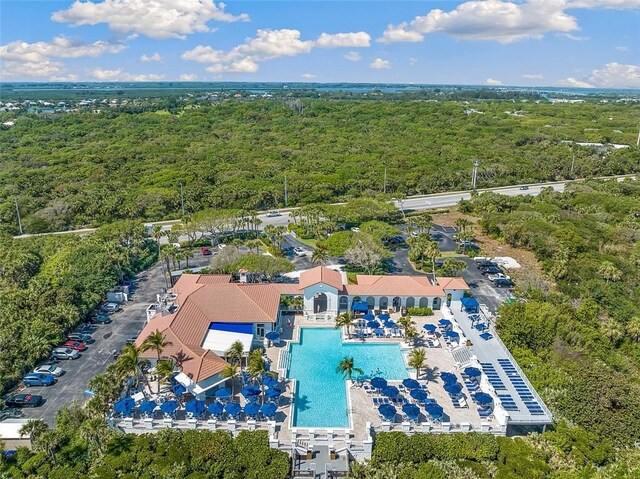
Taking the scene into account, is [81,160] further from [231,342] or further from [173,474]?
[173,474]

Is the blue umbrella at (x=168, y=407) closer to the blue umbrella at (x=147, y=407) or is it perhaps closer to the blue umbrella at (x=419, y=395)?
the blue umbrella at (x=147, y=407)

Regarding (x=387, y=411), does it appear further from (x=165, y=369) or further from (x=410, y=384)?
(x=165, y=369)

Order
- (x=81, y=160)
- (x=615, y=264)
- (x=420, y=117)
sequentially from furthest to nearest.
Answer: (x=420, y=117), (x=81, y=160), (x=615, y=264)

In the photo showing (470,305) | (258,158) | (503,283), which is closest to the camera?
(470,305)

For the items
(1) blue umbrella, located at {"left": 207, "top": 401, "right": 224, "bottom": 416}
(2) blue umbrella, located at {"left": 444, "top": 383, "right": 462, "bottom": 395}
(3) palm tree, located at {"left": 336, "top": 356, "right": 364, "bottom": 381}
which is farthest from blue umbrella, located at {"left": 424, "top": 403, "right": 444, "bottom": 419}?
(1) blue umbrella, located at {"left": 207, "top": 401, "right": 224, "bottom": 416}

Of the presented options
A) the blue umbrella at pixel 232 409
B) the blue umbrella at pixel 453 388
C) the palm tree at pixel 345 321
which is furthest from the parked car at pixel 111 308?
the blue umbrella at pixel 453 388

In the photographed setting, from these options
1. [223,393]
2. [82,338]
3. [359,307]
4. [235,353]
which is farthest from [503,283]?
[82,338]

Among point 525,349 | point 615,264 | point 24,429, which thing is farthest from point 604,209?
point 24,429
